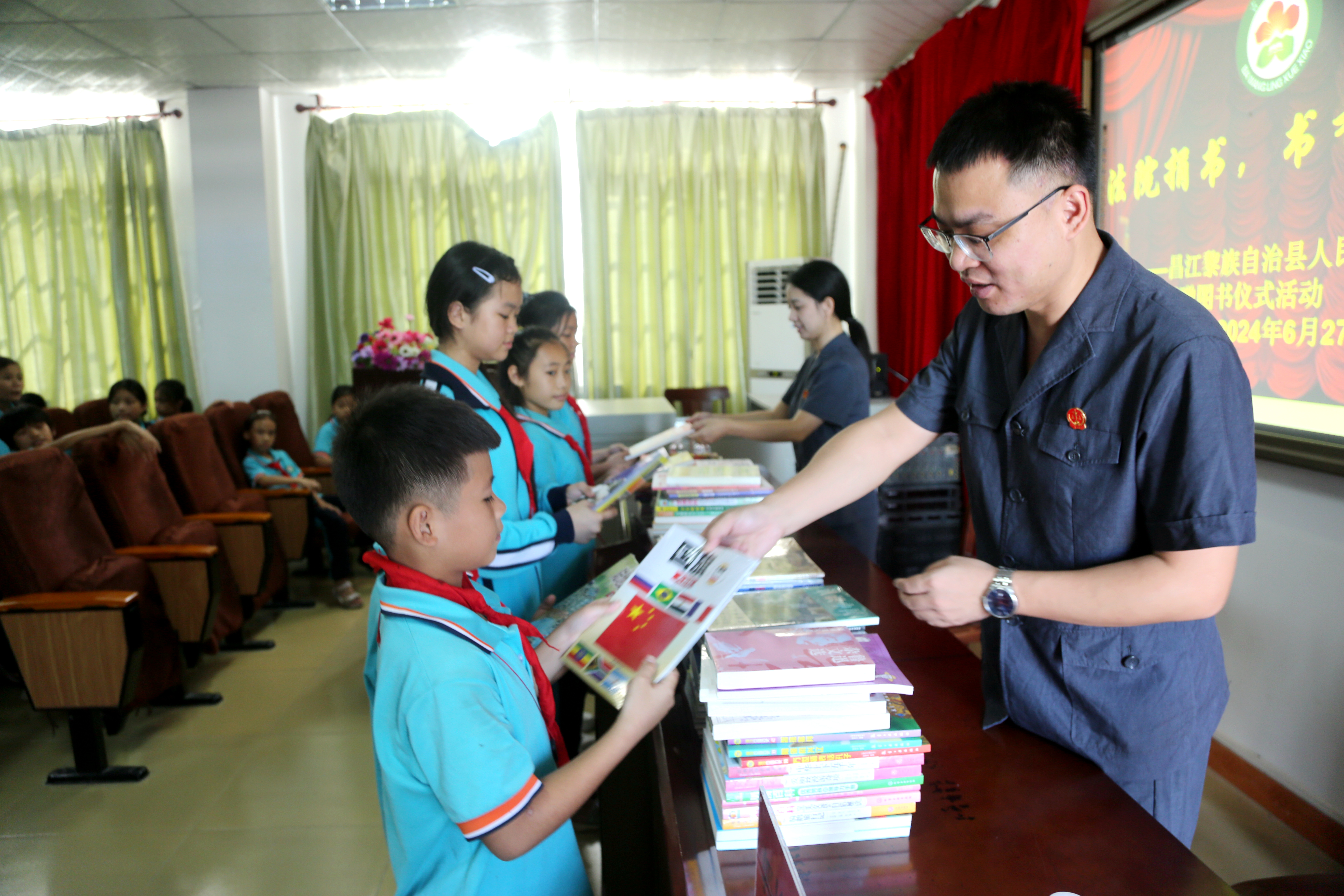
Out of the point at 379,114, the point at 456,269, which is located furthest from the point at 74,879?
the point at 379,114

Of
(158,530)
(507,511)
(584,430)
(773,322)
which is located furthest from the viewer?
(773,322)

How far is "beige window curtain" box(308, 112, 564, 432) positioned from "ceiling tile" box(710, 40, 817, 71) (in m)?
1.36

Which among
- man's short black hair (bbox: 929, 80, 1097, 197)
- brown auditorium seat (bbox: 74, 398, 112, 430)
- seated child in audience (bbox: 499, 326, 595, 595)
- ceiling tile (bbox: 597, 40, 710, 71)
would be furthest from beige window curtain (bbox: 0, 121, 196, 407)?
man's short black hair (bbox: 929, 80, 1097, 197)

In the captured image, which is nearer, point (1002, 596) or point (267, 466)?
point (1002, 596)

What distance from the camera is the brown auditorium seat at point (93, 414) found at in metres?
4.62

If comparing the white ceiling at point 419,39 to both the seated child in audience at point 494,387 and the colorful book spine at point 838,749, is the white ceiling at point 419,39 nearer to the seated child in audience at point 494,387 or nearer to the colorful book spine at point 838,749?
the seated child in audience at point 494,387

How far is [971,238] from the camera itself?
983 mm

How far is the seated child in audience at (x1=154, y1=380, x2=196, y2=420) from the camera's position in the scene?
5012 millimetres

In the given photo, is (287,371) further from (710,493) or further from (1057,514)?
(1057,514)

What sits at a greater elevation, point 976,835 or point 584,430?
point 584,430

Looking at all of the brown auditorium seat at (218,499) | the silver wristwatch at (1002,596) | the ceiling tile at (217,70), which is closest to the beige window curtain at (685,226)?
the ceiling tile at (217,70)

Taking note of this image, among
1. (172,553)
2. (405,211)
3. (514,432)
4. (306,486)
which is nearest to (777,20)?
(405,211)

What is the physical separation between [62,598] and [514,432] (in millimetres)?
1646

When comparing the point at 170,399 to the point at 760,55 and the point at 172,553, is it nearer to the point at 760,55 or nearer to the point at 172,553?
the point at 172,553
